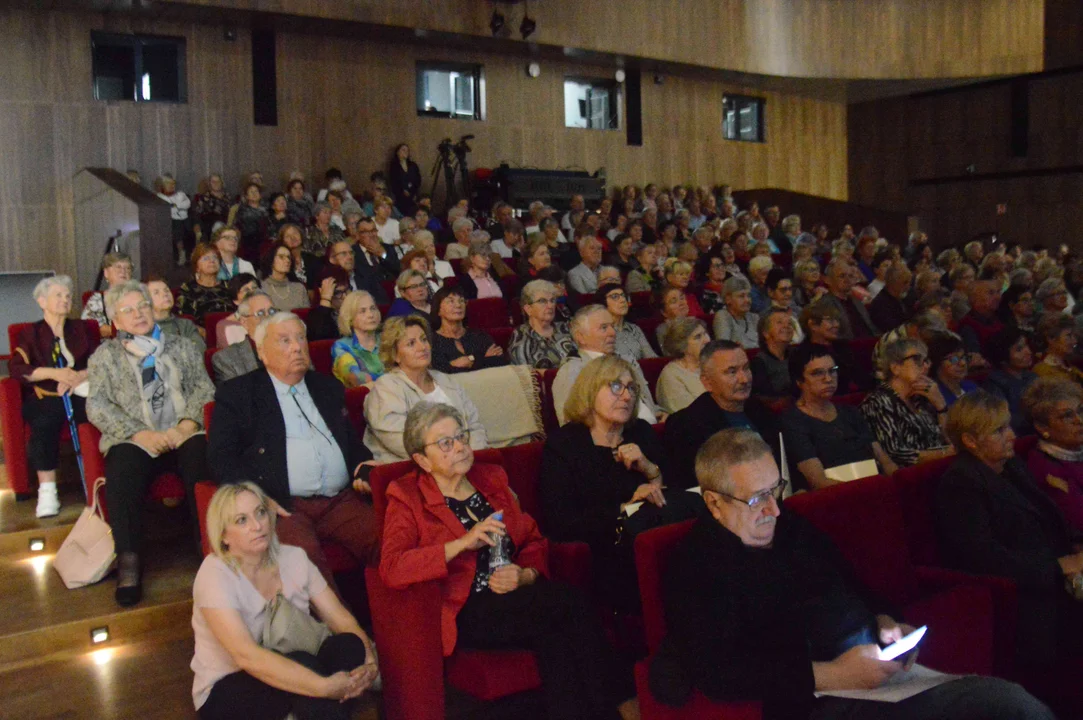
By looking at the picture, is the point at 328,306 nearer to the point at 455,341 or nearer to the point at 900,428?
the point at 455,341

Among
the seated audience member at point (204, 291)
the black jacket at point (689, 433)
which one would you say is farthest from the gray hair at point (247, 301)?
the black jacket at point (689, 433)

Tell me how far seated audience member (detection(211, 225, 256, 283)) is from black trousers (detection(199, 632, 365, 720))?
3.21 meters

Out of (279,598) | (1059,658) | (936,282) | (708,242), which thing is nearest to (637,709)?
(279,598)

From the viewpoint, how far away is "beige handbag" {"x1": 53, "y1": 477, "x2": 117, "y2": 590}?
278cm

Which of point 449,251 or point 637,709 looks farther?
point 449,251

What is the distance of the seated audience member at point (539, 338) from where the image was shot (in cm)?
374

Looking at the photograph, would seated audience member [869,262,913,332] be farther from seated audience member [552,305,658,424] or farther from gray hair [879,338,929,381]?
seated audience member [552,305,658,424]

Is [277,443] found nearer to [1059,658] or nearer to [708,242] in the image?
[1059,658]

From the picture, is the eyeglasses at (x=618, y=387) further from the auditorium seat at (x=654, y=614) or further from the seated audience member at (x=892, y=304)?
the seated audience member at (x=892, y=304)

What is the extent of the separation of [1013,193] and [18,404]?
10.5m

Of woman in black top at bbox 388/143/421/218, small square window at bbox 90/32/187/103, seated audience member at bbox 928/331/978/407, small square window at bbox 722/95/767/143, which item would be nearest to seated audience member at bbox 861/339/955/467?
seated audience member at bbox 928/331/978/407

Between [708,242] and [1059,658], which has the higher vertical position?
[708,242]

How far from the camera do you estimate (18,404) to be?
3.41m

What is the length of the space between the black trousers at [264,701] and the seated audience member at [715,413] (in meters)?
1.04
